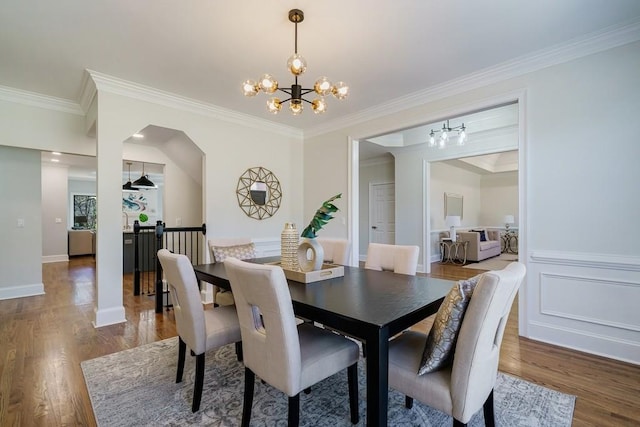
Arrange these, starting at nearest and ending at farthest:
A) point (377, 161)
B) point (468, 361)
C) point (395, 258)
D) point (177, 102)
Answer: point (468, 361) → point (395, 258) → point (177, 102) → point (377, 161)

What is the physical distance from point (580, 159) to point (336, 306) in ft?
8.35

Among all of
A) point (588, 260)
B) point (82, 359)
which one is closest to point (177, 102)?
point (82, 359)

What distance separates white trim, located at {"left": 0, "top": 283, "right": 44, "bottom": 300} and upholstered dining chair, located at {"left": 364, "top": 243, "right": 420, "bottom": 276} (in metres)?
4.91

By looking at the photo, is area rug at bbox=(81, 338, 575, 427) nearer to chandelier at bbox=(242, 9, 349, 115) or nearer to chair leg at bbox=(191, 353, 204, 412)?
chair leg at bbox=(191, 353, 204, 412)

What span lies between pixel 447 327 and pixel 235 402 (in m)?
1.39

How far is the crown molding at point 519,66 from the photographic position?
2381mm

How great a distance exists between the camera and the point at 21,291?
4.32 meters

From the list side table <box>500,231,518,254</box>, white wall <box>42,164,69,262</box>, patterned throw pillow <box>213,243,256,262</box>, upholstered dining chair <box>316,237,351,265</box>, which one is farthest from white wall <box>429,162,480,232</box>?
white wall <box>42,164,69,262</box>

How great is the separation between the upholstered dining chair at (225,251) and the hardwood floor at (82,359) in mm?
752

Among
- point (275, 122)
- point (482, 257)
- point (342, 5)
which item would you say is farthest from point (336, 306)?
point (482, 257)

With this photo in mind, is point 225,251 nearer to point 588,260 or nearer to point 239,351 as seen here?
point 239,351

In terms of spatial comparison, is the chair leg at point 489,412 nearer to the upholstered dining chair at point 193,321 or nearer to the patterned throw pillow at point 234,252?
the upholstered dining chair at point 193,321

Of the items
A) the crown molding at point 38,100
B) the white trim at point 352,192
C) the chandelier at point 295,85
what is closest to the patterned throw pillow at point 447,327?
the chandelier at point 295,85

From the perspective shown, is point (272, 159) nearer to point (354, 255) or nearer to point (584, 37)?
point (354, 255)
